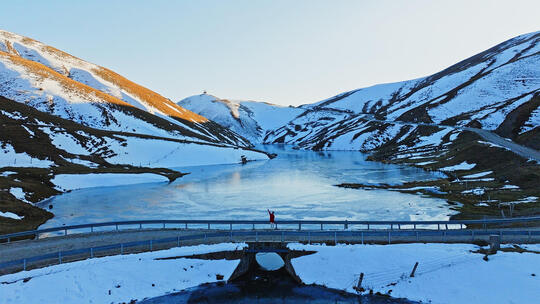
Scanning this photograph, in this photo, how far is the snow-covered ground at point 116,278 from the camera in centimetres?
1867

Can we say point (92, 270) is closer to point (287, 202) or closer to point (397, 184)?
point (287, 202)

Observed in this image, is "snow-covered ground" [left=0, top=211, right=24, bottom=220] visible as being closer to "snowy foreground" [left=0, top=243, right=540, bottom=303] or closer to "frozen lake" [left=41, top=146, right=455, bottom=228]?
A: "frozen lake" [left=41, top=146, right=455, bottom=228]

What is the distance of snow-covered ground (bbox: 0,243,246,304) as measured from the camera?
18672 millimetres

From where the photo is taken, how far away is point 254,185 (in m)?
63.6

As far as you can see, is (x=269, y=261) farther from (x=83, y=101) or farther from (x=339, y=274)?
(x=83, y=101)

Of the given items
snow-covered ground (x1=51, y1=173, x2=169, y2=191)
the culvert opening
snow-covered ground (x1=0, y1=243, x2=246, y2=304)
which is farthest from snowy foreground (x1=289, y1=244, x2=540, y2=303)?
snow-covered ground (x1=51, y1=173, x2=169, y2=191)

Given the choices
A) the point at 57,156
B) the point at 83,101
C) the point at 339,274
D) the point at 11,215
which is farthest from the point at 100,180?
the point at 83,101

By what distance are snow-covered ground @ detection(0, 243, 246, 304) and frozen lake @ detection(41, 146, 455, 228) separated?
52.3 feet

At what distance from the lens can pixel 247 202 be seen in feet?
155

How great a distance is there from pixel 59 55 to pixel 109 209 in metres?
191

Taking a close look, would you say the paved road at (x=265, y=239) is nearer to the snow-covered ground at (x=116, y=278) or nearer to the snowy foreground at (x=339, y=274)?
the snowy foreground at (x=339, y=274)

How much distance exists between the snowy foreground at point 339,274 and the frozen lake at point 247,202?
47.8 feet

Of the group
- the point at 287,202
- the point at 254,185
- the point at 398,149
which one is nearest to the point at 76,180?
the point at 254,185

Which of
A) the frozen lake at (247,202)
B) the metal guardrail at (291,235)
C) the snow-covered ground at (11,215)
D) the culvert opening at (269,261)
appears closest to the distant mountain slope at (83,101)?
the frozen lake at (247,202)
